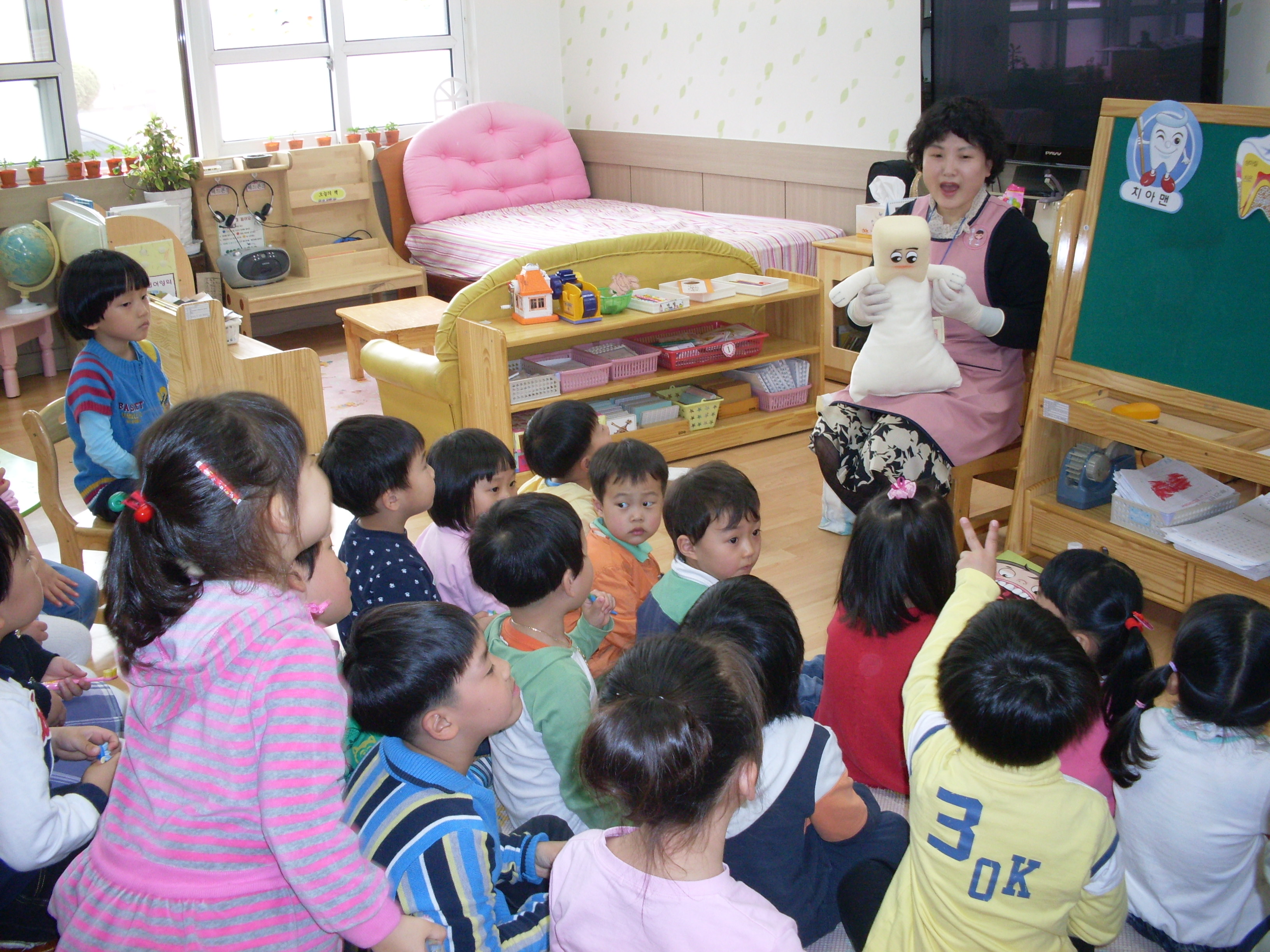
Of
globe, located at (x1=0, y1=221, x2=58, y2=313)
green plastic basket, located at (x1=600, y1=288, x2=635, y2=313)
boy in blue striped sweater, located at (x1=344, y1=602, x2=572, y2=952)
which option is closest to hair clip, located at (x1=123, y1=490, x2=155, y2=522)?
boy in blue striped sweater, located at (x1=344, y1=602, x2=572, y2=952)

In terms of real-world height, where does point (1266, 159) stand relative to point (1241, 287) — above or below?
above

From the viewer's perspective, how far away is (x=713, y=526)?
2.00m

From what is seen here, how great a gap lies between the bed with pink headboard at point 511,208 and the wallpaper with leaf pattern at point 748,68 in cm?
41

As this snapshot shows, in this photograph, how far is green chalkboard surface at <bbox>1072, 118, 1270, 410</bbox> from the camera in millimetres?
2363

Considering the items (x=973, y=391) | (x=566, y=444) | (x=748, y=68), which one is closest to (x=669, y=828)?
(x=566, y=444)

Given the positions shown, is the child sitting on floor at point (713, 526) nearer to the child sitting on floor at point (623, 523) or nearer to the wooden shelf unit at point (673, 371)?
the child sitting on floor at point (623, 523)

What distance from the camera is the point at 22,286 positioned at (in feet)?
15.6

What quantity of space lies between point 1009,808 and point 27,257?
480 centimetres

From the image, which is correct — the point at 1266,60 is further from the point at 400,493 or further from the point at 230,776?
the point at 230,776

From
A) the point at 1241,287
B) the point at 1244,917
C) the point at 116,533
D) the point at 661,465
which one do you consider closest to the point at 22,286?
the point at 661,465

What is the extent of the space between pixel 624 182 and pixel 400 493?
186 inches

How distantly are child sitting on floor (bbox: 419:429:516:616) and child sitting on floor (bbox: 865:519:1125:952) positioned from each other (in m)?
1.16

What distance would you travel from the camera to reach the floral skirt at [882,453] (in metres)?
2.89

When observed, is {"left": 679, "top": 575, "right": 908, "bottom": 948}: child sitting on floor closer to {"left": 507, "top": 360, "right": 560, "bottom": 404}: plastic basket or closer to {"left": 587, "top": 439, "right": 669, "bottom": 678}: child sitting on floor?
{"left": 587, "top": 439, "right": 669, "bottom": 678}: child sitting on floor
